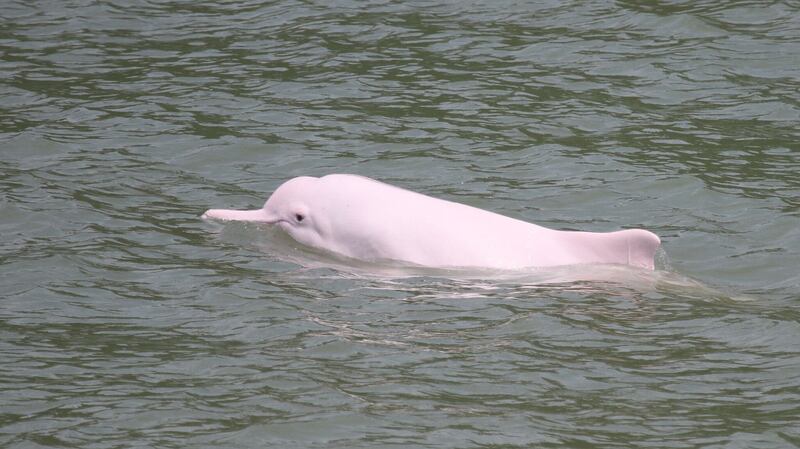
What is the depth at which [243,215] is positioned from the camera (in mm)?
11250

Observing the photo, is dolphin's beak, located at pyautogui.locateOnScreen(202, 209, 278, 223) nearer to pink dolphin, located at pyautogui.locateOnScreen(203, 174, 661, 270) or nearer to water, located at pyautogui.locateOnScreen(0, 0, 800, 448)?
water, located at pyautogui.locateOnScreen(0, 0, 800, 448)

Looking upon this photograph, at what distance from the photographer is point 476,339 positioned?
28.7 ft

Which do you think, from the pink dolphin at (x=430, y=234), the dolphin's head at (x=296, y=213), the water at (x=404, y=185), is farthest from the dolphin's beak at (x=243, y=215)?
the pink dolphin at (x=430, y=234)

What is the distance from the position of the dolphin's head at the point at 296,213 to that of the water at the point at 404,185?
0.52 ft

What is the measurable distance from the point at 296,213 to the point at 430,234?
1.27 meters

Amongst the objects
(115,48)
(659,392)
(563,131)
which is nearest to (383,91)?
(563,131)

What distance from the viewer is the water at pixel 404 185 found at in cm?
771

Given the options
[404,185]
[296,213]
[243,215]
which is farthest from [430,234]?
[404,185]

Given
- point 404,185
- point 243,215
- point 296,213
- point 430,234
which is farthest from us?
point 404,185

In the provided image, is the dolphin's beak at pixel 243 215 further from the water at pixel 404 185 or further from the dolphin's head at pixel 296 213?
the water at pixel 404 185

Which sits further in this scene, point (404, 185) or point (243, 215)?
point (404, 185)

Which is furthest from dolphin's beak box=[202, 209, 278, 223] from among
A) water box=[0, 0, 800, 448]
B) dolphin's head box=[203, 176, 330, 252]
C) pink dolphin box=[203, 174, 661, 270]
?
pink dolphin box=[203, 174, 661, 270]

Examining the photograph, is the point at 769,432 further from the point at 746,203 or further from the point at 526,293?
the point at 746,203

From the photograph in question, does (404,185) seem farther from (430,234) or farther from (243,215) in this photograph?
(430,234)
